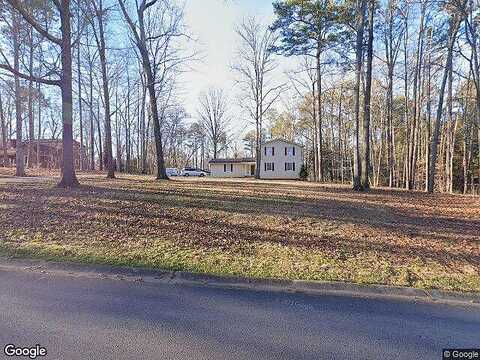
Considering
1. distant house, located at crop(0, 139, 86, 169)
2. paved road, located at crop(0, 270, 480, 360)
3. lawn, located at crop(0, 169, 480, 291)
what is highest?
distant house, located at crop(0, 139, 86, 169)

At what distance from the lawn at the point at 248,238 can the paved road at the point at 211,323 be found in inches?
29.9

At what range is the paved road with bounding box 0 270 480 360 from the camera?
2.86 m

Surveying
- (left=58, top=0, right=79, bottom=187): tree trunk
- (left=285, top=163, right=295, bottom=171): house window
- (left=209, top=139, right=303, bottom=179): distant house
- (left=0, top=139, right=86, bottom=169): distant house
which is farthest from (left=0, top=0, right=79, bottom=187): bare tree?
(left=285, top=163, right=295, bottom=171): house window

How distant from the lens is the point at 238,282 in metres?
4.50

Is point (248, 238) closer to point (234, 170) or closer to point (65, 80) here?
point (65, 80)

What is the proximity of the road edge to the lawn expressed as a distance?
→ 0.56 ft

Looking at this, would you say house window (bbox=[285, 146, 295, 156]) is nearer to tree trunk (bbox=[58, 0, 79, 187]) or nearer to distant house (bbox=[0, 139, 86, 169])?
distant house (bbox=[0, 139, 86, 169])

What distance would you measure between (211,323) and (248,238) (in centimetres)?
329

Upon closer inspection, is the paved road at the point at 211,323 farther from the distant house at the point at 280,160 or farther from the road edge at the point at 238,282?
the distant house at the point at 280,160

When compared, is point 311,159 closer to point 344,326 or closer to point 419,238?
point 419,238

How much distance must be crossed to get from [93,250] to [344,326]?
4428 millimetres

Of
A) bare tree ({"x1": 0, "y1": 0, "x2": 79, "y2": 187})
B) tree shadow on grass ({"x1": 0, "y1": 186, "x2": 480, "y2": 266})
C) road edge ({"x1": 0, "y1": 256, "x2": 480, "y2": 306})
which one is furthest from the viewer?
bare tree ({"x1": 0, "y1": 0, "x2": 79, "y2": 187})

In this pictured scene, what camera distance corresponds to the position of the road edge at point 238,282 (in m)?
4.29

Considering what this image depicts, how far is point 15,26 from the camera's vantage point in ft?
51.1
